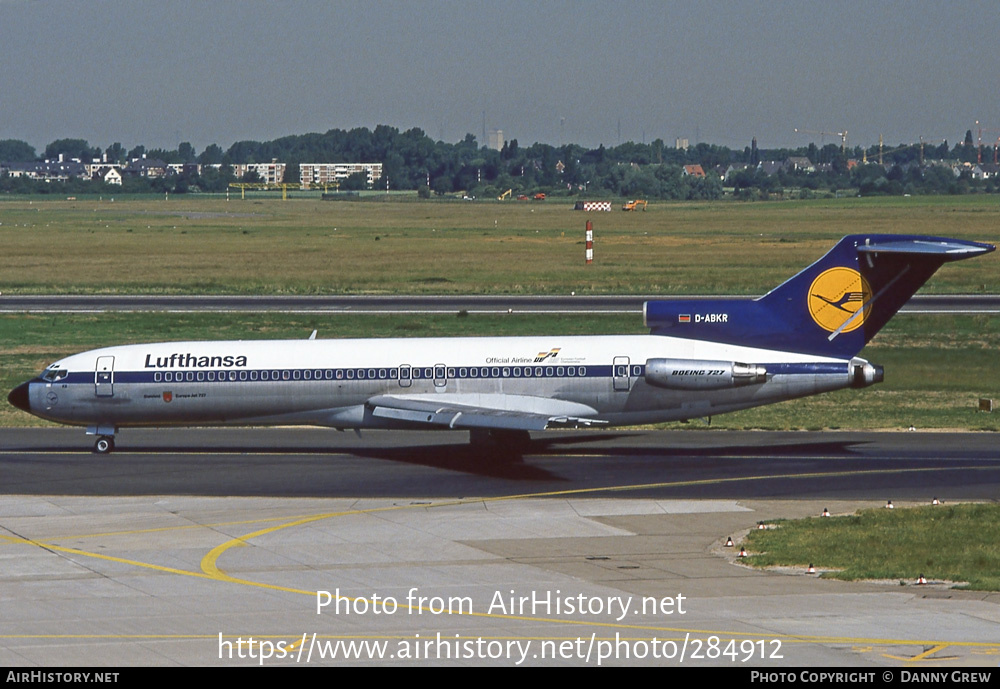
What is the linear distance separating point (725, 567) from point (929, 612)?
15.5 ft

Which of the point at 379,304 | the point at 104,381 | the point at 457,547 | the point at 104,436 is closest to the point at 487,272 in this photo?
the point at 379,304

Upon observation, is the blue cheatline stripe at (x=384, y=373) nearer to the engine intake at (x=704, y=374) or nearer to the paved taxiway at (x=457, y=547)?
the engine intake at (x=704, y=374)

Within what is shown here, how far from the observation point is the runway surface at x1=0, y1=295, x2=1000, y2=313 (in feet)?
240

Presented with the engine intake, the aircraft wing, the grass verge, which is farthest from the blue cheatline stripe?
the grass verge

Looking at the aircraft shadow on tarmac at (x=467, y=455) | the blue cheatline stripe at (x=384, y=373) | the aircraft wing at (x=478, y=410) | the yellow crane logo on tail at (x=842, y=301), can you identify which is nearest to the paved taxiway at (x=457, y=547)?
the aircraft shadow on tarmac at (x=467, y=455)

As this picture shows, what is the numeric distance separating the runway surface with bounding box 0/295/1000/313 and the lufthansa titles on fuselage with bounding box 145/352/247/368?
1332 inches

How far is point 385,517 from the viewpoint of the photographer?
101ft

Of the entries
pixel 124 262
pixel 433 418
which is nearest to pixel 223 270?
pixel 124 262

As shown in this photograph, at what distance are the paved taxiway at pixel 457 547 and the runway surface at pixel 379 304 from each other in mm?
30258

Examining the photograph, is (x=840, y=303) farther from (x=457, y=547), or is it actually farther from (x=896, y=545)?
(x=457, y=547)

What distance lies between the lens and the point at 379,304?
7731 centimetres

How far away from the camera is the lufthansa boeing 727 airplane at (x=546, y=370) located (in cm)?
3769

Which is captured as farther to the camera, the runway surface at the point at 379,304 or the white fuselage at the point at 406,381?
the runway surface at the point at 379,304
